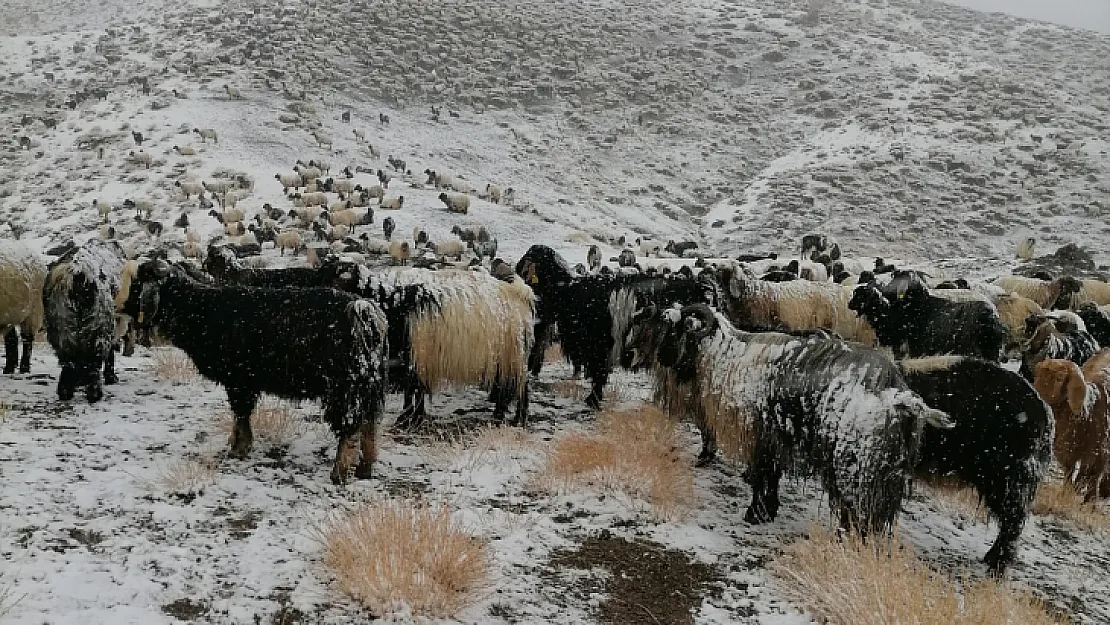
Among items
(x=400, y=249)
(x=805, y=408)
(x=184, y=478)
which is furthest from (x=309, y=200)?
(x=805, y=408)

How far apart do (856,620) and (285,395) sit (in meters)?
4.03

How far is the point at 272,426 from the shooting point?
6.24 metres

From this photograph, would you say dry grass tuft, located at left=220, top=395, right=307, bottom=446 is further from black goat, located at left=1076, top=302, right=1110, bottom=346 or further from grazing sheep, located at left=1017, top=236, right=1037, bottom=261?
grazing sheep, located at left=1017, top=236, right=1037, bottom=261

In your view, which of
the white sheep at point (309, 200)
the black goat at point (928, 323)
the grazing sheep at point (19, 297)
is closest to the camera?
the grazing sheep at point (19, 297)

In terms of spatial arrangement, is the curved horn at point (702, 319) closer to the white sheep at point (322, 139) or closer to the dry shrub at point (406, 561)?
the dry shrub at point (406, 561)

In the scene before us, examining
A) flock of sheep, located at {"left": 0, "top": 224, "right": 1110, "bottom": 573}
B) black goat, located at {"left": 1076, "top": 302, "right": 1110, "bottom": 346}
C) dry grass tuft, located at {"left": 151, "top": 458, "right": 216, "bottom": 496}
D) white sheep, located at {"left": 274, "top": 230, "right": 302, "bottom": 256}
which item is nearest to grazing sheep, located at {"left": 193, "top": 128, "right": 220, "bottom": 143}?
white sheep, located at {"left": 274, "top": 230, "right": 302, "bottom": 256}

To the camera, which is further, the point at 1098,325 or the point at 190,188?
the point at 190,188

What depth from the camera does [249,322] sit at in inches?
219

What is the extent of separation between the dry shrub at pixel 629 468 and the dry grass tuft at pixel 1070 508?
289cm

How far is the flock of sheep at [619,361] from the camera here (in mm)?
4820

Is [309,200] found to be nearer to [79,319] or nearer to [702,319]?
[79,319]

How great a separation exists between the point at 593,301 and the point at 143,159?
→ 25.4 metres

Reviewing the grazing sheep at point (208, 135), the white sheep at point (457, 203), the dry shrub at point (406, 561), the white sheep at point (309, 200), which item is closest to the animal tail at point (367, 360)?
the dry shrub at point (406, 561)

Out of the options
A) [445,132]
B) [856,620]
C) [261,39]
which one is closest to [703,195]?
[445,132]
